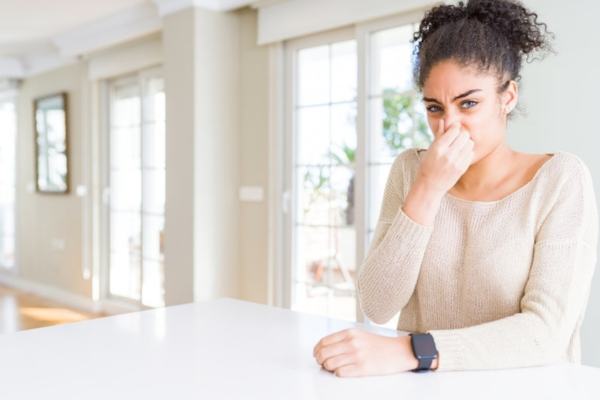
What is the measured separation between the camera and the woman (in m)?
1.05

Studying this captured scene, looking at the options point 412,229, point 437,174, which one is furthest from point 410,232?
point 437,174

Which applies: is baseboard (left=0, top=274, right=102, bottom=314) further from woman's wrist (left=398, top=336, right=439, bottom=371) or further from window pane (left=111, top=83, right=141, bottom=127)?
woman's wrist (left=398, top=336, right=439, bottom=371)

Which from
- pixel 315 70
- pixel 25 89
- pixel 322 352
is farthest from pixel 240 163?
pixel 25 89

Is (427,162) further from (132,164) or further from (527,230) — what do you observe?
(132,164)

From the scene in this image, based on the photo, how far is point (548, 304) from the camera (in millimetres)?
1023

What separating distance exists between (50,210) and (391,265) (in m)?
5.59

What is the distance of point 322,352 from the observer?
0.90 m

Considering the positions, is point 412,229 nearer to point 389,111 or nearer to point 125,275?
point 389,111

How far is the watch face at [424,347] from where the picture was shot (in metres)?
0.89

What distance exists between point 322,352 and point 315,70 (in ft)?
9.76

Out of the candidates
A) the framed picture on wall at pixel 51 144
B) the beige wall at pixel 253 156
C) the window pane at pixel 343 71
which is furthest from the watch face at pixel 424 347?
the framed picture on wall at pixel 51 144

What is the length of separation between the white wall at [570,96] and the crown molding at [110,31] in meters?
2.85

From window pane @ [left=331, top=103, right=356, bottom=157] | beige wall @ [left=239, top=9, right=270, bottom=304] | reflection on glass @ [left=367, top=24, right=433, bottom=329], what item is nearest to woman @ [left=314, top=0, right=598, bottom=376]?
reflection on glass @ [left=367, top=24, right=433, bottom=329]

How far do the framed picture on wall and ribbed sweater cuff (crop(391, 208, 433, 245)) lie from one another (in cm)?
519
